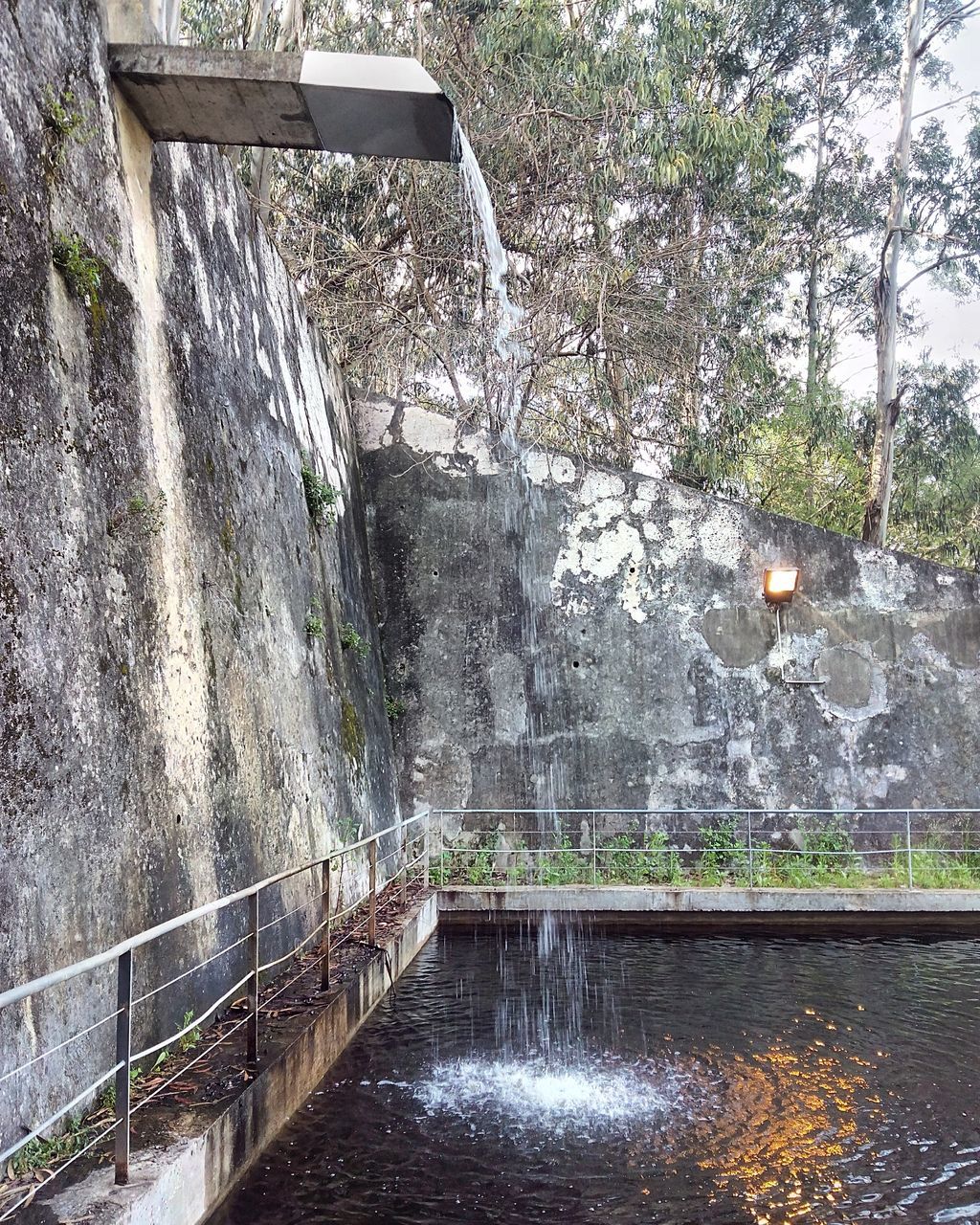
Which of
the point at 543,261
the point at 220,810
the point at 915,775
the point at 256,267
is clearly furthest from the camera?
the point at 543,261

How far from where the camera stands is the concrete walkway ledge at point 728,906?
27.2 feet

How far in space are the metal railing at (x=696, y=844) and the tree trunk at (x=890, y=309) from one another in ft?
18.4

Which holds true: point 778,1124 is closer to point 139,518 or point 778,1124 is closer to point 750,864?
point 139,518

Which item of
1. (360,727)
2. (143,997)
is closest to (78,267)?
(143,997)

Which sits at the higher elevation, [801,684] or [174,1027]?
[801,684]

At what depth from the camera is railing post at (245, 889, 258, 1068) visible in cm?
375

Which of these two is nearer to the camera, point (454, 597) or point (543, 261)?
point (454, 597)

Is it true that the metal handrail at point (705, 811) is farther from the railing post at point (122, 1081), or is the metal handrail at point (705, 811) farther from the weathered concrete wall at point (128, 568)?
the railing post at point (122, 1081)

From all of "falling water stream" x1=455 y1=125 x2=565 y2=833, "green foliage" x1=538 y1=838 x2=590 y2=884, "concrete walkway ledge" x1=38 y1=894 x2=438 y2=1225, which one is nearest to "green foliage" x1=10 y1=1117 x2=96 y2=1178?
"concrete walkway ledge" x1=38 y1=894 x2=438 y2=1225

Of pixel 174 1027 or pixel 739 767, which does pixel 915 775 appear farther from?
pixel 174 1027

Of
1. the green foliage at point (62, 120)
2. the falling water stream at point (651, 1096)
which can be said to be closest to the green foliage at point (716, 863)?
the falling water stream at point (651, 1096)

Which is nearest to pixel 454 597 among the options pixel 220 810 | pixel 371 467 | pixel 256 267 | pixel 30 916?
pixel 371 467

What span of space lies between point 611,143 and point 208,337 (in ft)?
24.4

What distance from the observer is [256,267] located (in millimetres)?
7207
